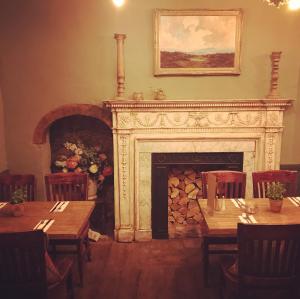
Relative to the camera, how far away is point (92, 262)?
340cm

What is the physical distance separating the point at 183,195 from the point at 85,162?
1330 mm

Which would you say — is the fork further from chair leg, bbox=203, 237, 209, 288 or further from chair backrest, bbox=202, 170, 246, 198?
chair backrest, bbox=202, 170, 246, 198

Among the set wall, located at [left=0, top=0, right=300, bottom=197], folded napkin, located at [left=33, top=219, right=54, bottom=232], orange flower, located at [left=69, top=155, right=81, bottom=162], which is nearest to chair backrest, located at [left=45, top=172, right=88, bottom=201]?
folded napkin, located at [left=33, top=219, right=54, bottom=232]

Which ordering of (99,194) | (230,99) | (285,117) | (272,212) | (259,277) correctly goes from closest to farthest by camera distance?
(259,277)
(272,212)
(230,99)
(285,117)
(99,194)

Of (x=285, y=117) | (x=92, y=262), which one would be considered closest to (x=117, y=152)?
(x=92, y=262)

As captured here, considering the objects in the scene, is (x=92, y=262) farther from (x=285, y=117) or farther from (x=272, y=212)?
(x=285, y=117)

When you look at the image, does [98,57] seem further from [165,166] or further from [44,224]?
[44,224]

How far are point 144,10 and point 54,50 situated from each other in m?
1.16

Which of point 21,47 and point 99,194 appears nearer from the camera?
point 21,47

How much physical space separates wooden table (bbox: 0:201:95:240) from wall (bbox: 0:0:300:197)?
1.46 m

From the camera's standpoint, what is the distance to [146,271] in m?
3.22

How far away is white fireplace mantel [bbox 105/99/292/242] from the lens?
366 centimetres

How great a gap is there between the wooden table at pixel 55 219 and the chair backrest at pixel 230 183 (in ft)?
4.10

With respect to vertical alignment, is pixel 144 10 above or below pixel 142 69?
above
